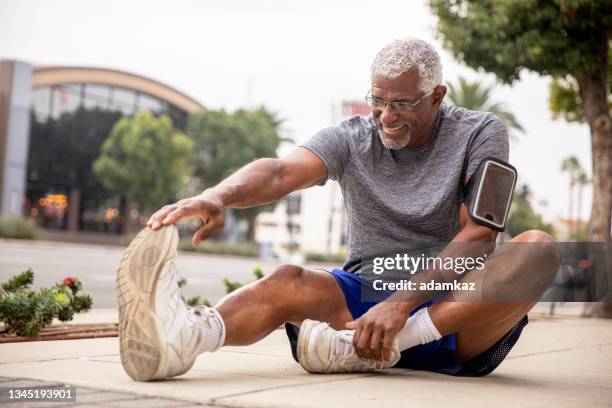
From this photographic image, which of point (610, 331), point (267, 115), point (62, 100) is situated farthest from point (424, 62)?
point (267, 115)

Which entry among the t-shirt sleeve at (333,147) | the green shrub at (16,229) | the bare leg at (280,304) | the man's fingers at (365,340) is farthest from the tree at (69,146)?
the man's fingers at (365,340)

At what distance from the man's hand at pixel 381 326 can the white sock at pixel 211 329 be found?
1.62ft

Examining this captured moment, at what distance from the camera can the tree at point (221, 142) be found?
2137 inches

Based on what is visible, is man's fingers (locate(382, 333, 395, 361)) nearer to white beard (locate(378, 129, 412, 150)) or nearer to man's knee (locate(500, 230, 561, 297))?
man's knee (locate(500, 230, 561, 297))

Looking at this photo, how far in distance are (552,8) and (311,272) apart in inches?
284

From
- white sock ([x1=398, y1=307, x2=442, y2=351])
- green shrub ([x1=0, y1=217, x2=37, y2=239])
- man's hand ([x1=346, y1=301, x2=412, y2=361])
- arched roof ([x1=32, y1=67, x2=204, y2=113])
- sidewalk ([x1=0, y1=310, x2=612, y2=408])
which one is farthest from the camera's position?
arched roof ([x1=32, y1=67, x2=204, y2=113])

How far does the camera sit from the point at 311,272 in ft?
11.2

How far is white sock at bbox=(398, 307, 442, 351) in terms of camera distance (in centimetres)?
329

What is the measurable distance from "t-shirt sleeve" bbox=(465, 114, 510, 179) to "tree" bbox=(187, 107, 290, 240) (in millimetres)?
50663

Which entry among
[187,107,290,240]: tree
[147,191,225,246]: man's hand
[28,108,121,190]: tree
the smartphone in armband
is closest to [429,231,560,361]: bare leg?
the smartphone in armband

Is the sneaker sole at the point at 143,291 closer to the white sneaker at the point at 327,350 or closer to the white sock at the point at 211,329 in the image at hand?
the white sock at the point at 211,329

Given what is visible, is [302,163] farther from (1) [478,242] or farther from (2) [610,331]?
(2) [610,331]

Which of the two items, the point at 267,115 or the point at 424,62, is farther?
the point at 267,115

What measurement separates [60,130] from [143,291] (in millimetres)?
47905
